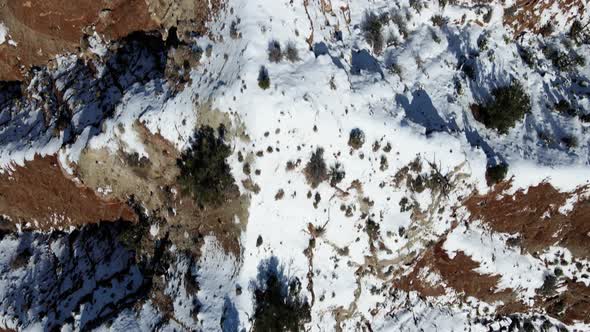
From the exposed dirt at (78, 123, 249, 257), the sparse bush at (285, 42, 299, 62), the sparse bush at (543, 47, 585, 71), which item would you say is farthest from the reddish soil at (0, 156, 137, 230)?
the sparse bush at (543, 47, 585, 71)

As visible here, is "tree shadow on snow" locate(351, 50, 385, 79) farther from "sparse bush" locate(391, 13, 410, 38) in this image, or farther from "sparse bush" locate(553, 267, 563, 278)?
"sparse bush" locate(553, 267, 563, 278)

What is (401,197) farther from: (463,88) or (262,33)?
(262,33)

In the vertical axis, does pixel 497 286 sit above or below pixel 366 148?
below

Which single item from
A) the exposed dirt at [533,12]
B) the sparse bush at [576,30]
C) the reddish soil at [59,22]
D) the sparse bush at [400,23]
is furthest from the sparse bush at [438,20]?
the reddish soil at [59,22]

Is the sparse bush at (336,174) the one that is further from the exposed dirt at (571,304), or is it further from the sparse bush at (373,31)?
the exposed dirt at (571,304)

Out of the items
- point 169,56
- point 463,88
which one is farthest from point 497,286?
point 169,56
